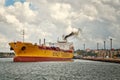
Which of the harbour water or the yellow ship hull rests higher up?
the yellow ship hull

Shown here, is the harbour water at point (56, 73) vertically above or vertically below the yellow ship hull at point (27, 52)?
below

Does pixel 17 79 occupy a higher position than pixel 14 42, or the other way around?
pixel 14 42

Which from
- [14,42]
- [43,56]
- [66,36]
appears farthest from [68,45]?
[14,42]

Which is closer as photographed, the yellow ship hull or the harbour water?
the harbour water

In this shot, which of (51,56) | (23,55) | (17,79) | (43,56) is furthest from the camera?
(51,56)

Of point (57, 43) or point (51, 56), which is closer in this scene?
point (51, 56)

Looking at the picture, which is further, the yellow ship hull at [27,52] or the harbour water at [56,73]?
the yellow ship hull at [27,52]

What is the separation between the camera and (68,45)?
135875 mm

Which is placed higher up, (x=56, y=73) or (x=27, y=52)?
(x=27, y=52)

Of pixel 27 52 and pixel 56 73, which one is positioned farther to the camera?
pixel 27 52

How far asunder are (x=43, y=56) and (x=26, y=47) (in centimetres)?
916

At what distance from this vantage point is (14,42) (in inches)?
3526

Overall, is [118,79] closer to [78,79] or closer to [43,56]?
[78,79]

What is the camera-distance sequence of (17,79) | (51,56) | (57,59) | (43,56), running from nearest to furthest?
(17,79) < (43,56) < (51,56) < (57,59)
